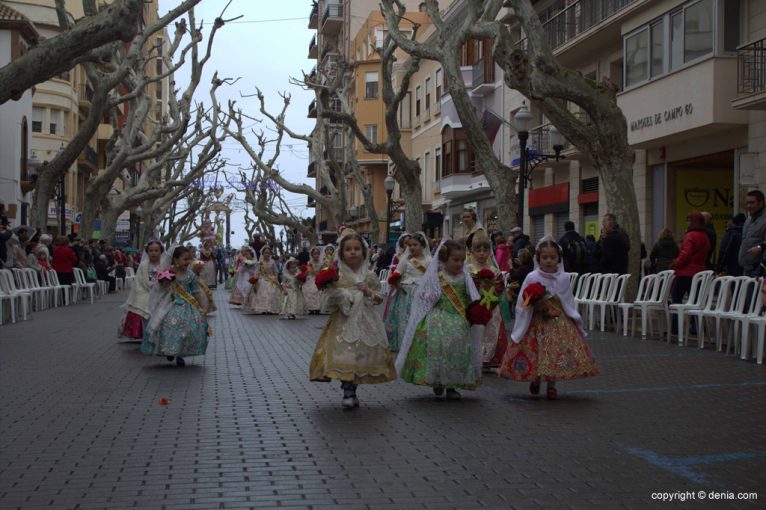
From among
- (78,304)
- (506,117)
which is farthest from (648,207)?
(78,304)

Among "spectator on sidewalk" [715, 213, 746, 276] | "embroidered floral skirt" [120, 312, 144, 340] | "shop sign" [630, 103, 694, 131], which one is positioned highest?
"shop sign" [630, 103, 694, 131]

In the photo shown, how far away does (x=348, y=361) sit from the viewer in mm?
9727

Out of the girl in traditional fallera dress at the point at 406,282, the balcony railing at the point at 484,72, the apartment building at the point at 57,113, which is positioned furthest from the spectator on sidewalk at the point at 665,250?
the apartment building at the point at 57,113

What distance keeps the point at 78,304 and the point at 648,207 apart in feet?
52.9

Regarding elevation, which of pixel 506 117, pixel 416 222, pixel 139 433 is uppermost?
pixel 506 117

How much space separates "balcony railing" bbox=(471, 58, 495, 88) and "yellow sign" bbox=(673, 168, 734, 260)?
16.6m

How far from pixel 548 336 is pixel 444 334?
3.30ft

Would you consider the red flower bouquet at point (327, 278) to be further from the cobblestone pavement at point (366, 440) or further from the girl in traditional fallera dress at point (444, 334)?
the cobblestone pavement at point (366, 440)

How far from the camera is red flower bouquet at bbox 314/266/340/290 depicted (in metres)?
9.88

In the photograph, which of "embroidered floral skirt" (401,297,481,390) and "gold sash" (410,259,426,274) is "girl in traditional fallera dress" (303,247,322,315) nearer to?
"gold sash" (410,259,426,274)

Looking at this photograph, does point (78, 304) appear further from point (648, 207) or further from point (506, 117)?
point (506, 117)

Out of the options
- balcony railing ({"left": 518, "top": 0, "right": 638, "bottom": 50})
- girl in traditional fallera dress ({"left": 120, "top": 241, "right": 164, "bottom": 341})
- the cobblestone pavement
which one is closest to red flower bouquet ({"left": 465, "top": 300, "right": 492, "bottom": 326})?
the cobblestone pavement

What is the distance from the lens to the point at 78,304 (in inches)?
1203

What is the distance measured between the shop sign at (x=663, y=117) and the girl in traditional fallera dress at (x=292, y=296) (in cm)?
950
